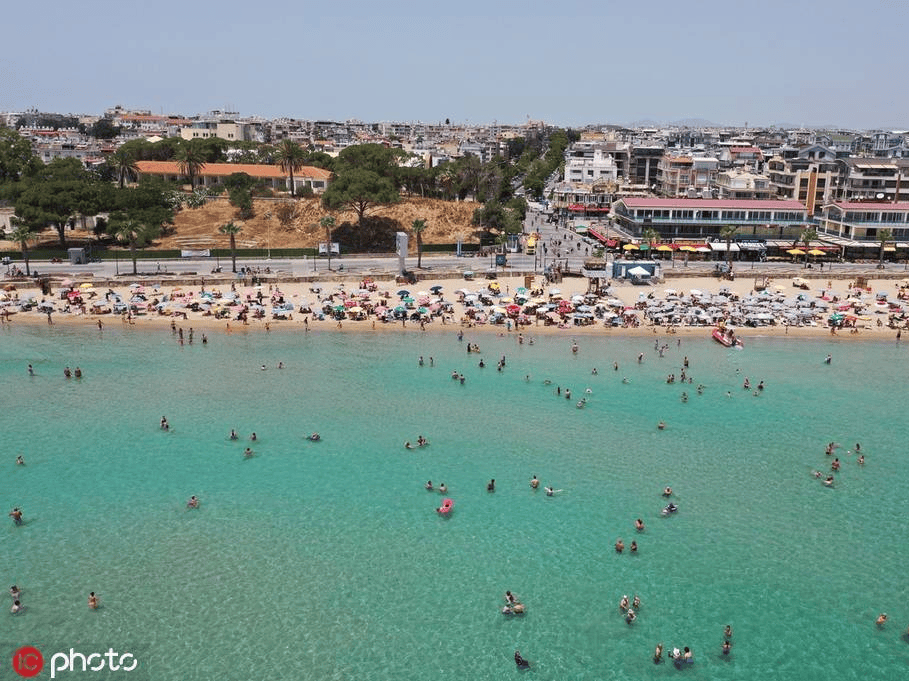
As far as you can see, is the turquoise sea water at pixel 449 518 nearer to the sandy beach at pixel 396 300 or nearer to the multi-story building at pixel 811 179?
the sandy beach at pixel 396 300

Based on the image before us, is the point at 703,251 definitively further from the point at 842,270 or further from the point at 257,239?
the point at 257,239

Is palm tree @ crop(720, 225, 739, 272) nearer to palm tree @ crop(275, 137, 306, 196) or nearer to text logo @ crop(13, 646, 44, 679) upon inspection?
palm tree @ crop(275, 137, 306, 196)

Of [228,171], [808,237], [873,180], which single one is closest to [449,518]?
[808,237]

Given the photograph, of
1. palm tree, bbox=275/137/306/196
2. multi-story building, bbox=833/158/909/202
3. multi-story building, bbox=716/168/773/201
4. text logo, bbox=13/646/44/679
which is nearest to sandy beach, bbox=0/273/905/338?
multi-story building, bbox=716/168/773/201

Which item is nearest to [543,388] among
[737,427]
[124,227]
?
[737,427]

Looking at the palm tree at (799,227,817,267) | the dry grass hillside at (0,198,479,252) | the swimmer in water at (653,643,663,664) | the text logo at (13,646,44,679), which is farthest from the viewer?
the dry grass hillside at (0,198,479,252)
